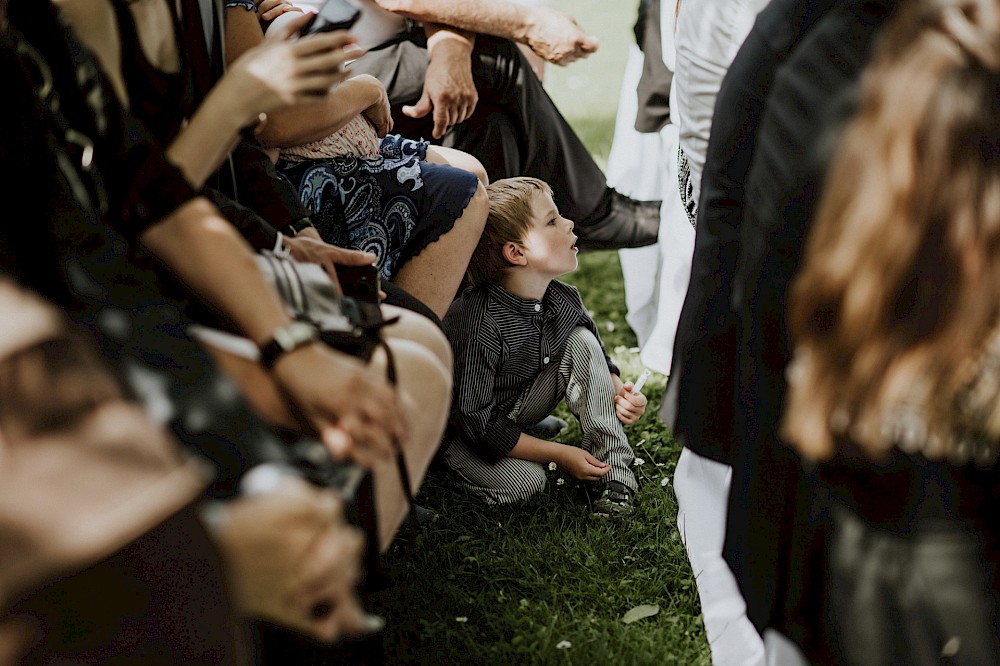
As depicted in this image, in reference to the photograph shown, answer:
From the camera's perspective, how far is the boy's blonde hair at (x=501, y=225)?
2336 millimetres

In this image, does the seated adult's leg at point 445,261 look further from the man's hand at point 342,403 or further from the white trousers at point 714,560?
the man's hand at point 342,403

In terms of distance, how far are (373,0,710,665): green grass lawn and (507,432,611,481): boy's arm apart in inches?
3.2

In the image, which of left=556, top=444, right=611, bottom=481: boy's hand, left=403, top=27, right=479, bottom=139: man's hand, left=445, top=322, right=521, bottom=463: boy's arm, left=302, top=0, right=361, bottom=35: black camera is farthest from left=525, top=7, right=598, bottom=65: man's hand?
left=556, top=444, right=611, bottom=481: boy's hand

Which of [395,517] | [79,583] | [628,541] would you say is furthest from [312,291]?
[628,541]

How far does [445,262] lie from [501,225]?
0.25 metres

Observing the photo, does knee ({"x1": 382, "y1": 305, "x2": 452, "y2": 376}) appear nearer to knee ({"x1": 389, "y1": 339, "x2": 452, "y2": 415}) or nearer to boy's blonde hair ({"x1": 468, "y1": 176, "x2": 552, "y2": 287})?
knee ({"x1": 389, "y1": 339, "x2": 452, "y2": 415})

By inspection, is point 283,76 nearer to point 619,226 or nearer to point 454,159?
point 454,159

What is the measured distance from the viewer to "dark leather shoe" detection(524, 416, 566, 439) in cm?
261

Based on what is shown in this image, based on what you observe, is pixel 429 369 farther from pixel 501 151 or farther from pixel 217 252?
pixel 501 151

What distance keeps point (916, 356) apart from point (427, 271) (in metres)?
1.24

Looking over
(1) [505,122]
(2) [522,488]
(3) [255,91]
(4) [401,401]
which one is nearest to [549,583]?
(2) [522,488]

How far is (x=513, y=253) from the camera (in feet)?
7.64

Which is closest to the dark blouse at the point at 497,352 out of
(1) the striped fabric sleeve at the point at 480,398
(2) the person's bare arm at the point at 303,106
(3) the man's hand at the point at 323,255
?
(1) the striped fabric sleeve at the point at 480,398

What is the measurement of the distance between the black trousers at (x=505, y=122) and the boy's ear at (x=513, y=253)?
1.77 ft
